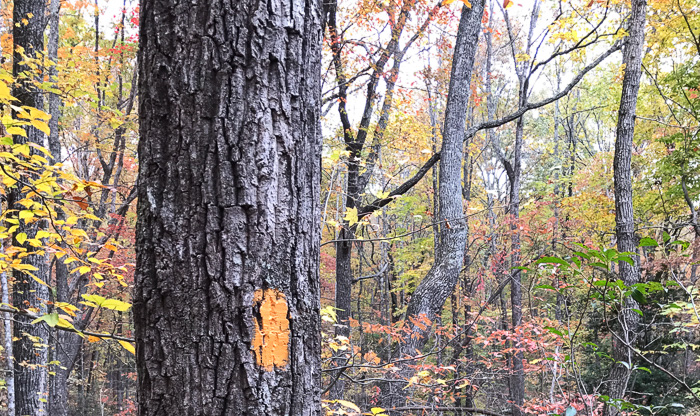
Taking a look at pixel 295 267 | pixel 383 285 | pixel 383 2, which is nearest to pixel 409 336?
pixel 295 267

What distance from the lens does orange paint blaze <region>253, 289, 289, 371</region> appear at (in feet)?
2.91

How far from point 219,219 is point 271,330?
268mm

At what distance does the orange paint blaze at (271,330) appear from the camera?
89 cm

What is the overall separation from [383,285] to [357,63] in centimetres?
1182

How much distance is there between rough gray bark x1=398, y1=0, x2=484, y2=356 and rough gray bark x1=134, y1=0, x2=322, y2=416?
3914 mm

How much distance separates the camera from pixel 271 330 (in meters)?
0.90

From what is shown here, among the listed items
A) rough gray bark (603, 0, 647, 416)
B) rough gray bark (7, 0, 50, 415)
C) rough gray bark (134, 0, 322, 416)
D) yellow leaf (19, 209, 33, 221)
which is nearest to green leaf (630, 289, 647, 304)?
rough gray bark (134, 0, 322, 416)

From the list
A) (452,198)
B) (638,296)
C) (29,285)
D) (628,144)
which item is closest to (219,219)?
(638,296)

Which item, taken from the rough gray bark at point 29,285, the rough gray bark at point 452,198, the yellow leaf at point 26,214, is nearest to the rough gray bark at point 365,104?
the rough gray bark at point 452,198

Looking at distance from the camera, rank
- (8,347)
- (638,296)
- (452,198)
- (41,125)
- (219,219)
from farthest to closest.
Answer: (452,198), (8,347), (41,125), (638,296), (219,219)

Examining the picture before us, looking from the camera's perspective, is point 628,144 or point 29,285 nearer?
point 29,285

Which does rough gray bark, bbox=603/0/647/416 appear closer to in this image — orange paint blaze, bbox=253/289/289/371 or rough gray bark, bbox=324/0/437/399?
rough gray bark, bbox=324/0/437/399

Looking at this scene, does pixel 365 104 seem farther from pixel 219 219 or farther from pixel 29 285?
A: pixel 219 219

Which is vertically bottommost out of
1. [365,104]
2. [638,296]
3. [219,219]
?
[638,296]
